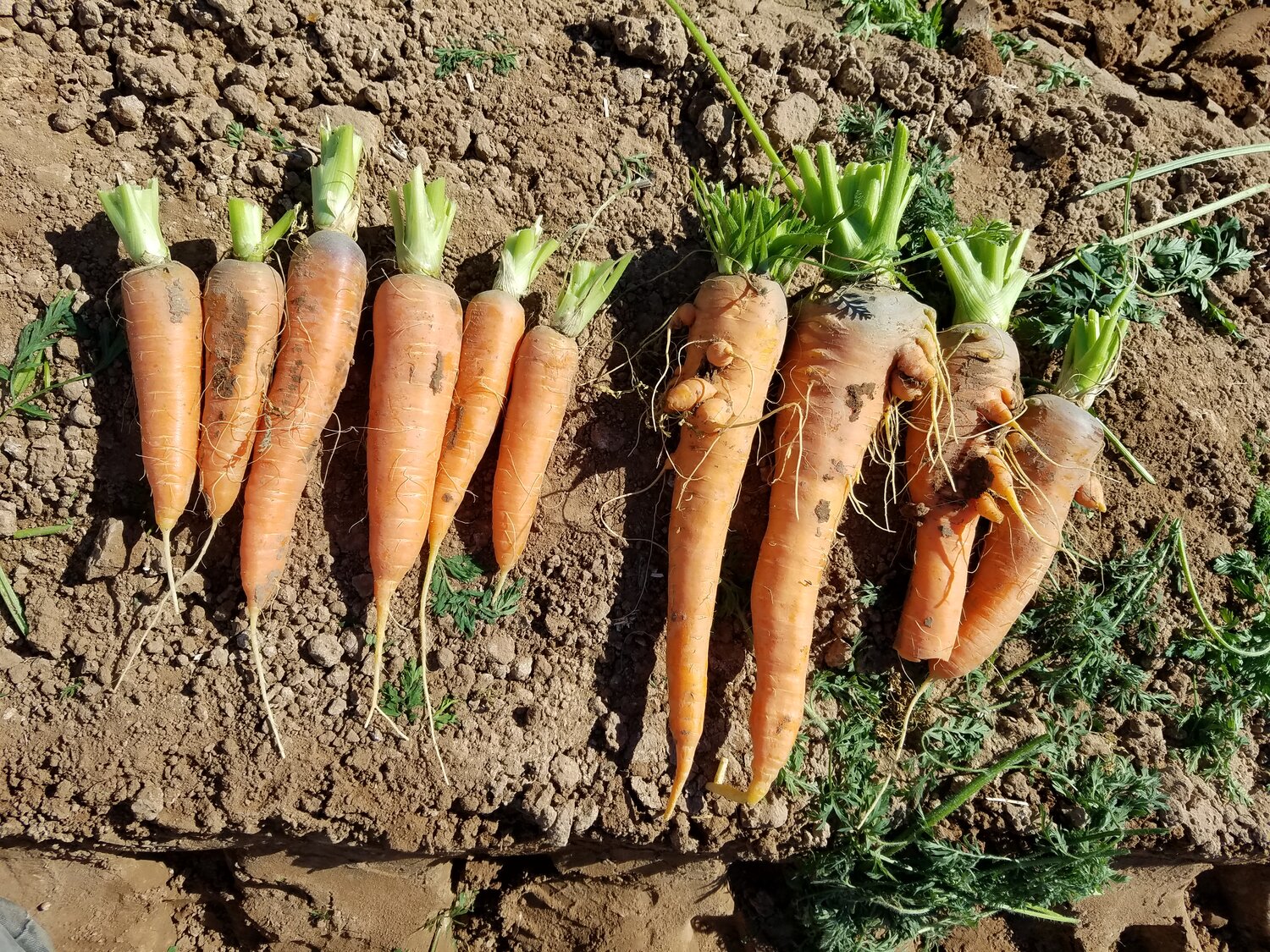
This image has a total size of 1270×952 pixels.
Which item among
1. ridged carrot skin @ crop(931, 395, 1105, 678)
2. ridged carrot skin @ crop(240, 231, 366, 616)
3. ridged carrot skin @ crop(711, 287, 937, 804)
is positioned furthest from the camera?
ridged carrot skin @ crop(931, 395, 1105, 678)

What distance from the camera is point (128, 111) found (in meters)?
2.50

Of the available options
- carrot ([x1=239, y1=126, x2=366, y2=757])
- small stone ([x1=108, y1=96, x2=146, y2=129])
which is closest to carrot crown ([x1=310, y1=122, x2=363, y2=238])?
carrot ([x1=239, y1=126, x2=366, y2=757])

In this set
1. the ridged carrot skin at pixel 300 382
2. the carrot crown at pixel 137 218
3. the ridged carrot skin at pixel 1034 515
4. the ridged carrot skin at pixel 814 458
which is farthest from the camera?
the ridged carrot skin at pixel 1034 515

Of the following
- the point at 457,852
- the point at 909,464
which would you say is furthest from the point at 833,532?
the point at 457,852

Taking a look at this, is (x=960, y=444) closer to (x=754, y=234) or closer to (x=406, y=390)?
(x=754, y=234)

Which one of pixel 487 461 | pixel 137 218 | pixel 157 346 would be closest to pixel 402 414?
pixel 487 461

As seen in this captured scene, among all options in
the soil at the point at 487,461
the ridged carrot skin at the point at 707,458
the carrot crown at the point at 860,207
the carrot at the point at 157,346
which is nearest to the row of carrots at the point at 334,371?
the carrot at the point at 157,346

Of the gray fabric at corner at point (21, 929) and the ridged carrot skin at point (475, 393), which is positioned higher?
the ridged carrot skin at point (475, 393)

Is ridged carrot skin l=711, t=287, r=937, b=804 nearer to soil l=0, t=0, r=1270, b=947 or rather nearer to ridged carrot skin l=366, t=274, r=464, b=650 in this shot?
soil l=0, t=0, r=1270, b=947

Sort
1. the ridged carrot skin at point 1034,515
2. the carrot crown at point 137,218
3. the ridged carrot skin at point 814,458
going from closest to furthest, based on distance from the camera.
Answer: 1. the carrot crown at point 137,218
2. the ridged carrot skin at point 814,458
3. the ridged carrot skin at point 1034,515

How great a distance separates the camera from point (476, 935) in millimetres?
2846

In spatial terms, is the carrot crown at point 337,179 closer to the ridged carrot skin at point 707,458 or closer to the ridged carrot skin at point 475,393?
the ridged carrot skin at point 475,393

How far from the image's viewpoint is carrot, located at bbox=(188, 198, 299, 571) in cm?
242

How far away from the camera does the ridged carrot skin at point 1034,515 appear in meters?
2.70
